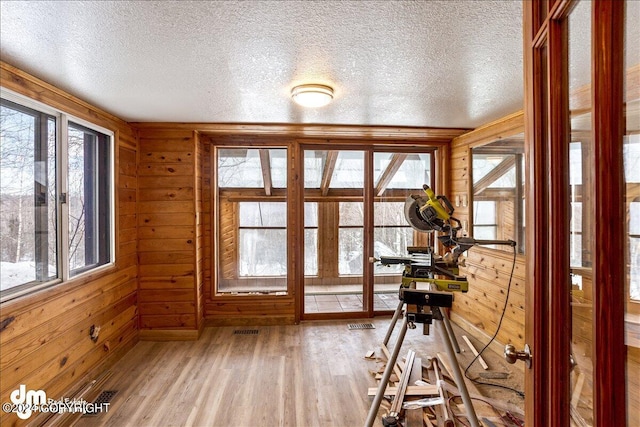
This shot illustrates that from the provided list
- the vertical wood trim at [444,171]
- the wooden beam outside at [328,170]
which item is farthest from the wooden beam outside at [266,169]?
the vertical wood trim at [444,171]

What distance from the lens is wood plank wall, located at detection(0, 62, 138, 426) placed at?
1765 millimetres

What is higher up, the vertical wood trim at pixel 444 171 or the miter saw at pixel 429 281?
the vertical wood trim at pixel 444 171

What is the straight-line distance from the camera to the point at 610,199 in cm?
62

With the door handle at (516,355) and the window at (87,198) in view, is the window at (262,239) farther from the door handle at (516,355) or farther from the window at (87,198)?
the door handle at (516,355)

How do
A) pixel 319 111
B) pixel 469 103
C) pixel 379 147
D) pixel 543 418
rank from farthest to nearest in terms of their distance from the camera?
pixel 379 147 < pixel 319 111 < pixel 469 103 < pixel 543 418

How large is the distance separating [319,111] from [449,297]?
71.4 inches

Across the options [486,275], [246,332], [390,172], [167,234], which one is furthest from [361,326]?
[167,234]

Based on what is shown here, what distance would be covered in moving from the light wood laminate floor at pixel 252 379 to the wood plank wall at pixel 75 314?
0.27 meters

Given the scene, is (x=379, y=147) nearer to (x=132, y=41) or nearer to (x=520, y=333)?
(x=520, y=333)

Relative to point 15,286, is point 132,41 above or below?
above

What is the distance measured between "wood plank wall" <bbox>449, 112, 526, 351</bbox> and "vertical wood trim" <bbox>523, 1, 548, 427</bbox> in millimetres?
1976

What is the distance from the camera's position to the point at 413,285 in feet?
6.32

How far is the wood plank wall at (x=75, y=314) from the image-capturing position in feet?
5.79

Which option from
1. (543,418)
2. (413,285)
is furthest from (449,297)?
(543,418)
